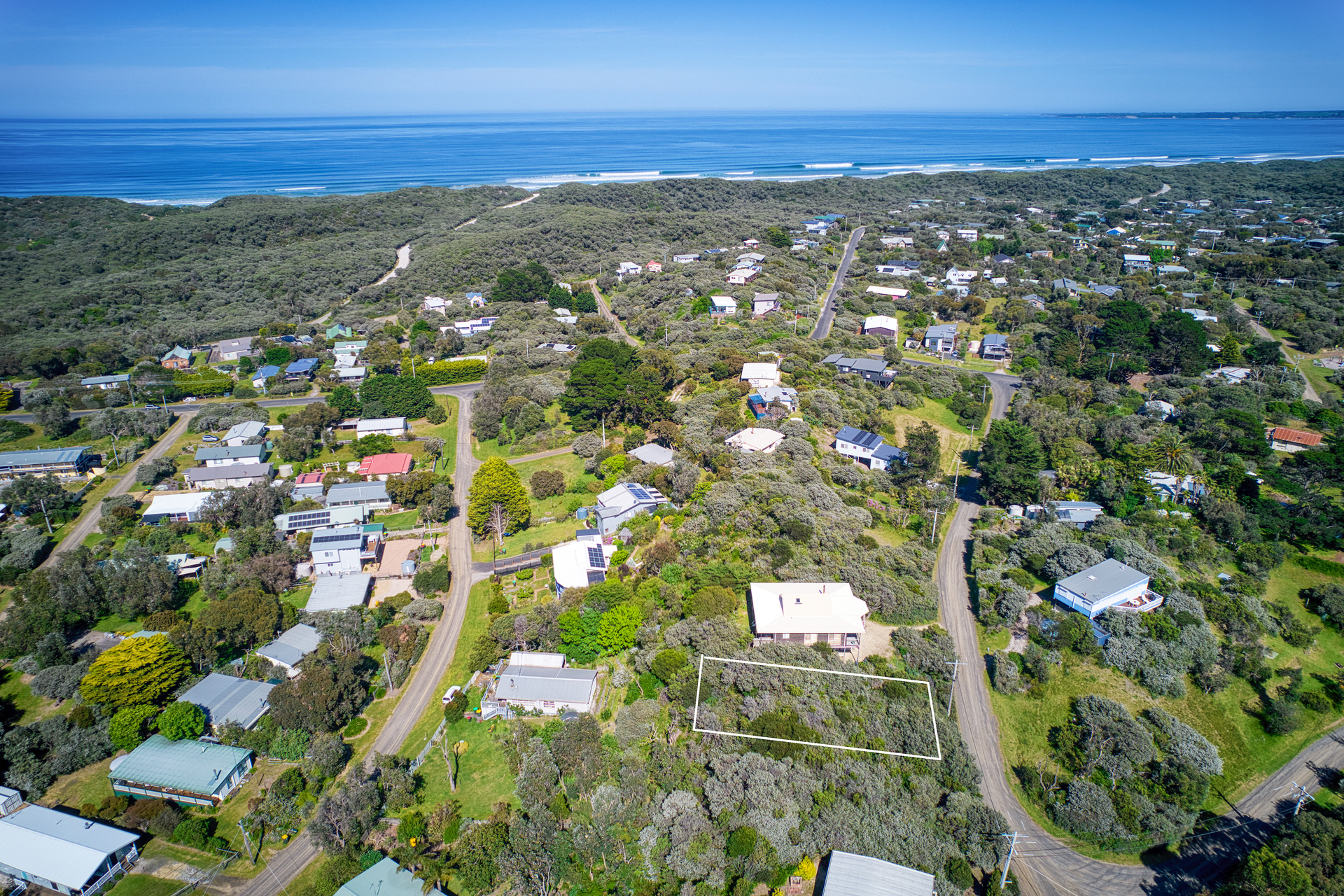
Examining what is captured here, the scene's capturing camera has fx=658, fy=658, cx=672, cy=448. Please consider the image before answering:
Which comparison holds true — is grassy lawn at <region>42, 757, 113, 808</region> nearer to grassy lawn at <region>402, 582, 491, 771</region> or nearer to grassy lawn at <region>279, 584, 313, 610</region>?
grassy lawn at <region>279, 584, 313, 610</region>

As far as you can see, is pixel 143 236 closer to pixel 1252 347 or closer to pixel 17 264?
pixel 17 264

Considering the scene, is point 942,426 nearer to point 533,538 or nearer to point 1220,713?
point 1220,713

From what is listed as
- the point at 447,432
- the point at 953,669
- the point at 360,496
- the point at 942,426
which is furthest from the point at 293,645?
the point at 942,426

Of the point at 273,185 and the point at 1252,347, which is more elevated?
the point at 273,185

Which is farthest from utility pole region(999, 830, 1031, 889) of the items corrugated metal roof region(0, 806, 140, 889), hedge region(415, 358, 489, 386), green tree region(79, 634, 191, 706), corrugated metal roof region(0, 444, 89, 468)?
corrugated metal roof region(0, 444, 89, 468)

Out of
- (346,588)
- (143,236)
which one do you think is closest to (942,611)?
(346,588)
